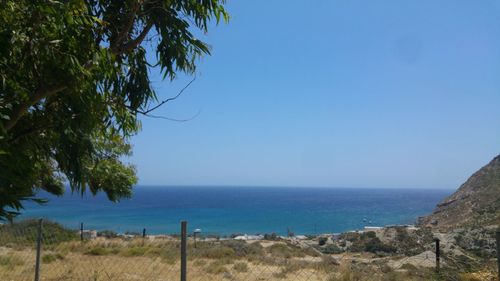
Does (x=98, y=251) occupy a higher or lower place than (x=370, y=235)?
higher

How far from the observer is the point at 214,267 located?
48.2 feet

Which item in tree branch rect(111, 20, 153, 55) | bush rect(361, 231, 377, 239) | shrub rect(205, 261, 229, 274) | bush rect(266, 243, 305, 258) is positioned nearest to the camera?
tree branch rect(111, 20, 153, 55)

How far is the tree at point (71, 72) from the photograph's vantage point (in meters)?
4.00

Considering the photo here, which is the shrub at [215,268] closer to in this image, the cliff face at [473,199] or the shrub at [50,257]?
the shrub at [50,257]

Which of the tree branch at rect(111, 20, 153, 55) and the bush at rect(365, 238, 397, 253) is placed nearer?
the tree branch at rect(111, 20, 153, 55)

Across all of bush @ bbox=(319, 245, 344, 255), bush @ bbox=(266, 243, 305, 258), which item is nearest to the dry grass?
bush @ bbox=(266, 243, 305, 258)

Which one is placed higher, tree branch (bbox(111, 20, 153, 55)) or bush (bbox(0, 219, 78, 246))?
tree branch (bbox(111, 20, 153, 55))

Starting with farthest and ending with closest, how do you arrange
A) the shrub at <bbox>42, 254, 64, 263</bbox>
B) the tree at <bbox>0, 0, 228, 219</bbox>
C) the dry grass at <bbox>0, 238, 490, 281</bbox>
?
the shrub at <bbox>42, 254, 64, 263</bbox> → the dry grass at <bbox>0, 238, 490, 281</bbox> → the tree at <bbox>0, 0, 228, 219</bbox>

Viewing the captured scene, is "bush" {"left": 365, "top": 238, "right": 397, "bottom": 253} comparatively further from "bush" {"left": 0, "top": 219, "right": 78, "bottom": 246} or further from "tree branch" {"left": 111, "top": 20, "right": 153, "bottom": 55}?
"tree branch" {"left": 111, "top": 20, "right": 153, "bottom": 55}

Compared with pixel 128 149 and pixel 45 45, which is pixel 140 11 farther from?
pixel 128 149

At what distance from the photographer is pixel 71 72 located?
401cm

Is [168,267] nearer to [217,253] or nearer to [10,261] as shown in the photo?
[217,253]

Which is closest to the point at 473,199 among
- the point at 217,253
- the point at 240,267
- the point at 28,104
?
the point at 217,253

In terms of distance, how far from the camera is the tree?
13.1 feet
